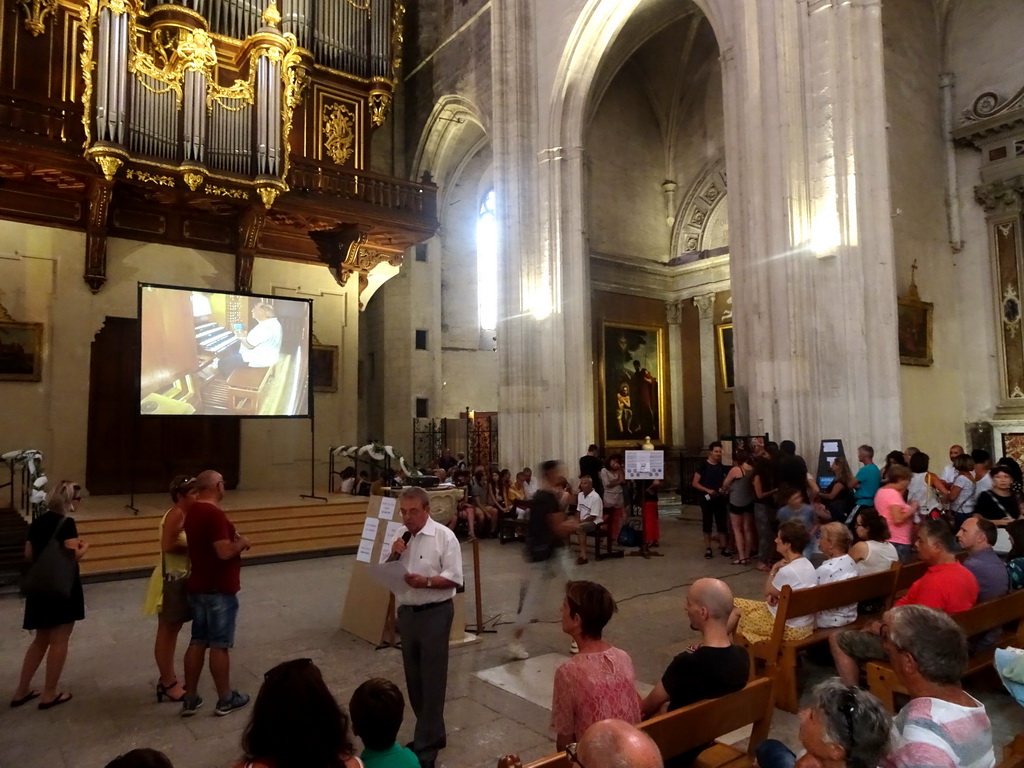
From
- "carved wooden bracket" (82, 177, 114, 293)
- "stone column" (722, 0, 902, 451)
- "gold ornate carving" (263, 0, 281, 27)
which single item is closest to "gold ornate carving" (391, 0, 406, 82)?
"gold ornate carving" (263, 0, 281, 27)

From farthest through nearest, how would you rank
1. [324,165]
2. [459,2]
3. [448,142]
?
1. [448,142]
2. [459,2]
3. [324,165]

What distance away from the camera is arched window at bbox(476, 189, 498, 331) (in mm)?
21938

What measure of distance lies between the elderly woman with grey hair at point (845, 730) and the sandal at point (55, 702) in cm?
445

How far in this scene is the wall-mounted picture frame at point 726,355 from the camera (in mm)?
17109

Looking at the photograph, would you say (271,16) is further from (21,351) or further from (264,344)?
(21,351)

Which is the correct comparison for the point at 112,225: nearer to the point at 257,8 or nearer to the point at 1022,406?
the point at 257,8

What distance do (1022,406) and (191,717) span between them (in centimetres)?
1367

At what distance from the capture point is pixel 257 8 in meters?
13.6

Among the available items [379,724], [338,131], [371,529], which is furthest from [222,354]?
[379,724]

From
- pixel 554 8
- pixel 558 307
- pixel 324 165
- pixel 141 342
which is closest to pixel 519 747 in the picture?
pixel 141 342

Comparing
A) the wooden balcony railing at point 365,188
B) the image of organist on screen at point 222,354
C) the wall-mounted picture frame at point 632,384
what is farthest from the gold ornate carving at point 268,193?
the wall-mounted picture frame at point 632,384

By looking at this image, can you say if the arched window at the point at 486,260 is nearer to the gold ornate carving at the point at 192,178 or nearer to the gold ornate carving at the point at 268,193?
the gold ornate carving at the point at 268,193

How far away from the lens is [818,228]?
9.33 m

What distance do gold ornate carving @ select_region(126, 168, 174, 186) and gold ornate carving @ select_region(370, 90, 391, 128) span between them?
515 cm
